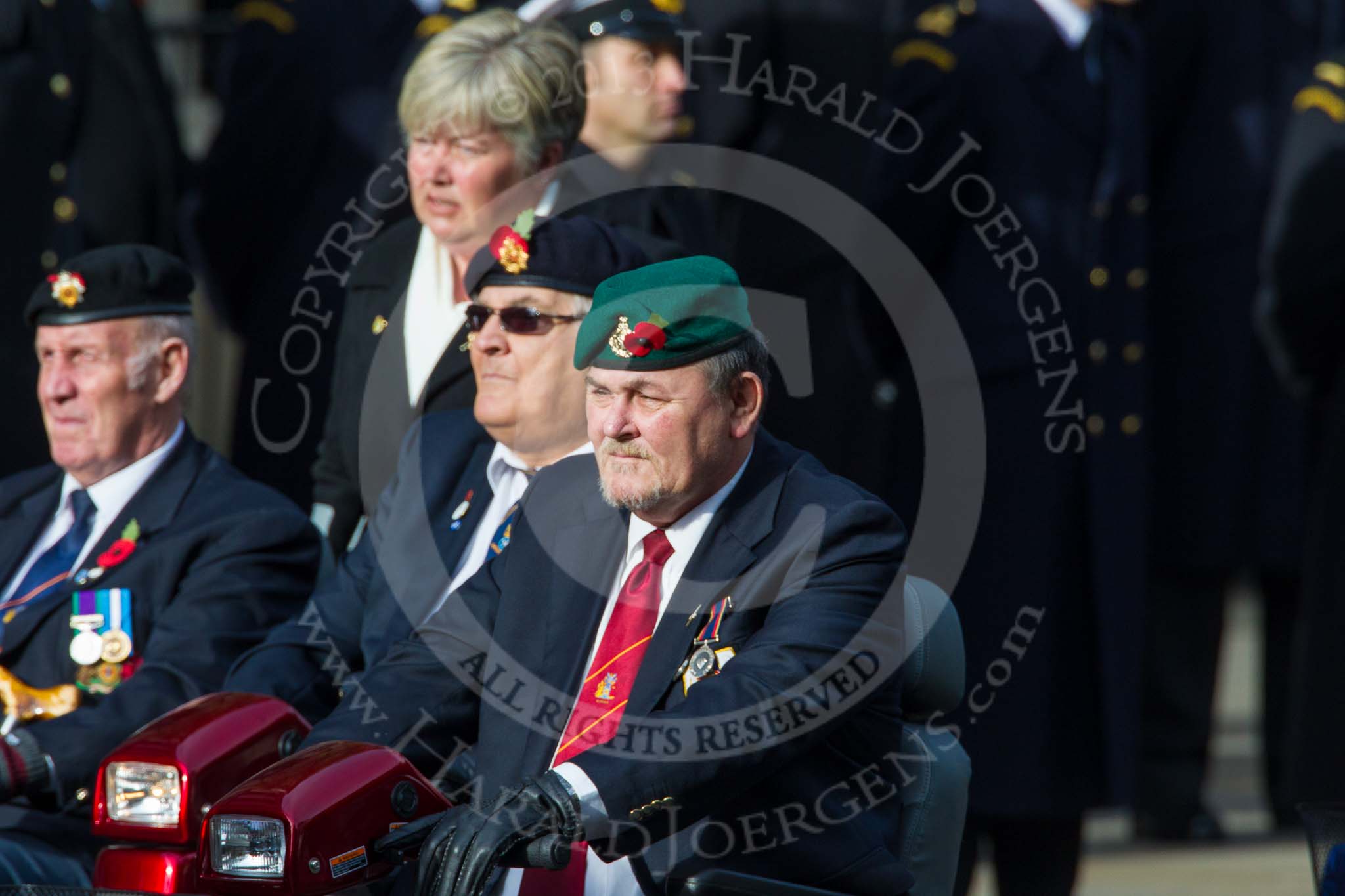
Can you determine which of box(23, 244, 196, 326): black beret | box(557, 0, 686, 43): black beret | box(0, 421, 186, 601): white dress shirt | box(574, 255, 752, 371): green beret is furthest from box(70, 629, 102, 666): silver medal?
box(557, 0, 686, 43): black beret

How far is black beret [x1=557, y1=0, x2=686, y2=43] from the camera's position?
4.73 m

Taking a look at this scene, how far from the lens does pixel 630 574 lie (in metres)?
3.29

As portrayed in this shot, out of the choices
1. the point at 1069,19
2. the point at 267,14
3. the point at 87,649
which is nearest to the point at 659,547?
the point at 87,649

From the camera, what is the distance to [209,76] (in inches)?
328

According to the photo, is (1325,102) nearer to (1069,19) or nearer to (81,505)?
(1069,19)

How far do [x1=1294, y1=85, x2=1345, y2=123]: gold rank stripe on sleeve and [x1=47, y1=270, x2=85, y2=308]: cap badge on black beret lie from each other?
9.69 ft

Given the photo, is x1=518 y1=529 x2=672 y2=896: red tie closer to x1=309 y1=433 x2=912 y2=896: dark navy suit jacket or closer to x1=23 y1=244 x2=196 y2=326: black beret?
x1=309 y1=433 x2=912 y2=896: dark navy suit jacket

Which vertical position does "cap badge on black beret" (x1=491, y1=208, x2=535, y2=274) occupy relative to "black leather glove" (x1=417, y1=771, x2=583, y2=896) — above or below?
above

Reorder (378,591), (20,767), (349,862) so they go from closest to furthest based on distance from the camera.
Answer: (349,862), (20,767), (378,591)

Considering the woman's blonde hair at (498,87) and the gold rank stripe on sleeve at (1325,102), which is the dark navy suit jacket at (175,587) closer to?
the woman's blonde hair at (498,87)

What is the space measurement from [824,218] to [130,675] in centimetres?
247

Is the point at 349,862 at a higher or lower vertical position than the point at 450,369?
lower

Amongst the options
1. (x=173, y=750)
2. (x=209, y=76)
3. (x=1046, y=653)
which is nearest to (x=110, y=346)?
(x=173, y=750)

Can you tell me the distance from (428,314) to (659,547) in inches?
52.6
